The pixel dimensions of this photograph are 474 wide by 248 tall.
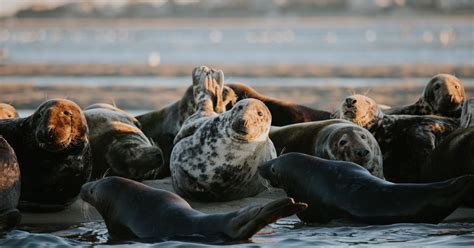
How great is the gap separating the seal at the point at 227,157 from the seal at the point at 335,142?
0.56 meters

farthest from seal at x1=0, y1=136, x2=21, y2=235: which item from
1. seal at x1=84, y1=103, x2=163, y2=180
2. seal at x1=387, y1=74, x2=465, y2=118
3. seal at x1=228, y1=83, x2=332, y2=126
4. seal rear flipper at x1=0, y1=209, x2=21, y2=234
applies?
seal at x1=387, y1=74, x2=465, y2=118

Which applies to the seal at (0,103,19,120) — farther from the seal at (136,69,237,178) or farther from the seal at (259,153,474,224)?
the seal at (259,153,474,224)

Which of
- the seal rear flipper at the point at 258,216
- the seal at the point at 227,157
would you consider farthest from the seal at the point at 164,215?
the seal at the point at 227,157

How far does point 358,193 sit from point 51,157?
8.62ft

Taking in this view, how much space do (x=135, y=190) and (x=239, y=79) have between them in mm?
18302

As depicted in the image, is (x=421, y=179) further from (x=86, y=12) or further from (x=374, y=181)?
(x=86, y=12)

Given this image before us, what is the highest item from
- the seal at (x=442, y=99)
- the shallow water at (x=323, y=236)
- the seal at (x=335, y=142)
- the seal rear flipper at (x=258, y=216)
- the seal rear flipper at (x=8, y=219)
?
the seal at (x=442, y=99)

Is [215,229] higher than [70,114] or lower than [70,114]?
lower

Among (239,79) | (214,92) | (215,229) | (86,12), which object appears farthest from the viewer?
(86,12)

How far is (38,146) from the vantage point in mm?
9039

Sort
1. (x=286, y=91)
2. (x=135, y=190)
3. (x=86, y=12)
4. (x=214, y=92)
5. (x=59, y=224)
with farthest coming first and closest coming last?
(x=86, y=12) < (x=286, y=91) < (x=214, y=92) < (x=59, y=224) < (x=135, y=190)

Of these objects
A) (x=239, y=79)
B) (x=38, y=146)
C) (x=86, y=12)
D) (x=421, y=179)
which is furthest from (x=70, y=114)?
(x=86, y=12)

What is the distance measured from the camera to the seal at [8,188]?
8.05 metres

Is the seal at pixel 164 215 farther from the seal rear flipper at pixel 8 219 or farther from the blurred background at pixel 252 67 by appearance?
the blurred background at pixel 252 67
